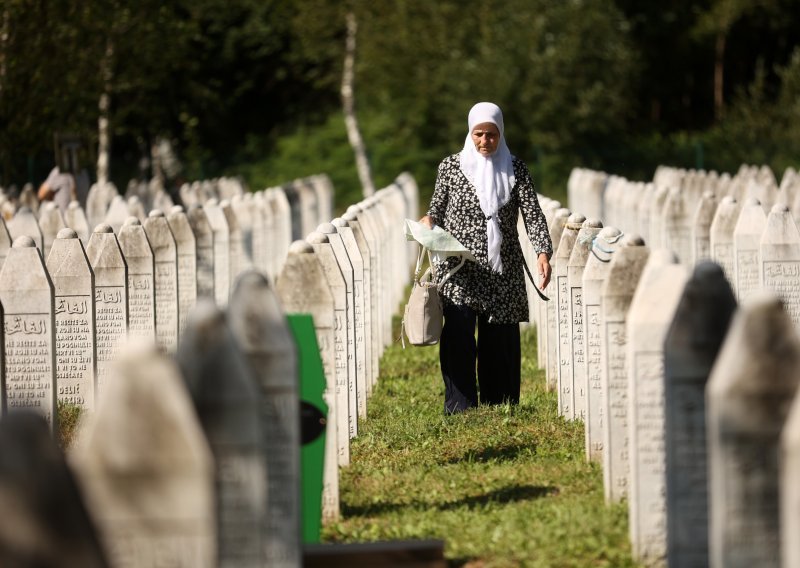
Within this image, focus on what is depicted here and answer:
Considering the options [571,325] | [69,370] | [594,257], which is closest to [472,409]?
[571,325]

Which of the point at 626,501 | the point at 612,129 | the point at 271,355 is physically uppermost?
the point at 612,129

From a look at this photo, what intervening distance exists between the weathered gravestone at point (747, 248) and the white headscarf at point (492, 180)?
2285 millimetres

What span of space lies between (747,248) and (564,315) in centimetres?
201

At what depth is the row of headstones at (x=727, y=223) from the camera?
39.9 feet

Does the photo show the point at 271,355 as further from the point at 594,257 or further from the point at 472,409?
the point at 472,409

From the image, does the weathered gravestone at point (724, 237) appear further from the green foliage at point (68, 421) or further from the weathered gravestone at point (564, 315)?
the green foliage at point (68, 421)

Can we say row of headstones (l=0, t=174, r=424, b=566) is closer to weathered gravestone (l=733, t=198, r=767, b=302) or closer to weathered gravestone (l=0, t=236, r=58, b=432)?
weathered gravestone (l=0, t=236, r=58, b=432)

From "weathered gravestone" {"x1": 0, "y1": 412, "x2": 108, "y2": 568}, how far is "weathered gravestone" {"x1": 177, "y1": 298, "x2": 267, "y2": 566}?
3.76 feet

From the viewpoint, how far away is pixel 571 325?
11188mm

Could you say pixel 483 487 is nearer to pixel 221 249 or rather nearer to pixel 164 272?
pixel 164 272

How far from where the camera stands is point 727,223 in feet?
48.8

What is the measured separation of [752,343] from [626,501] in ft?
9.06

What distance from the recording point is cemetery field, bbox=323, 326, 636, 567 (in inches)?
306

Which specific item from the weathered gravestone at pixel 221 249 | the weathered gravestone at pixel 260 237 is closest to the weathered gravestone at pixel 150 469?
the weathered gravestone at pixel 221 249
